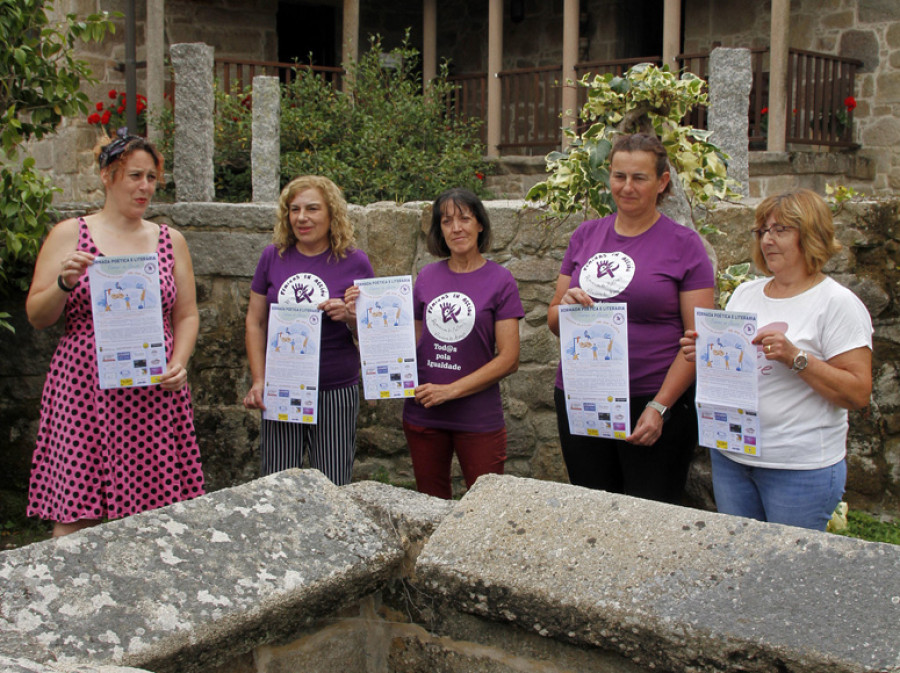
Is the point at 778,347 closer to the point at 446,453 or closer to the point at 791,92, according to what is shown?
the point at 446,453

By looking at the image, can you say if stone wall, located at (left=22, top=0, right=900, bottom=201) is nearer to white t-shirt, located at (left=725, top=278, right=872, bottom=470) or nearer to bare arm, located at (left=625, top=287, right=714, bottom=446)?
bare arm, located at (left=625, top=287, right=714, bottom=446)

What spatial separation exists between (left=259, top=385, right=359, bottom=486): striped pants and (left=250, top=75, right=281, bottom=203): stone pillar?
2160 mm

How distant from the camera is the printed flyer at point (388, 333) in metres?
3.22

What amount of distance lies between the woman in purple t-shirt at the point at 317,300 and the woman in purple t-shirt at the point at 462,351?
267 millimetres

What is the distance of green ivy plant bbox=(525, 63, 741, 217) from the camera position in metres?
3.21

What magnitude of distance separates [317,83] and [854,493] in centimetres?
587

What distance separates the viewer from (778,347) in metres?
2.31

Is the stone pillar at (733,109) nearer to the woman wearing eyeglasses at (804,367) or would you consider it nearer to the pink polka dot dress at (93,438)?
the woman wearing eyeglasses at (804,367)

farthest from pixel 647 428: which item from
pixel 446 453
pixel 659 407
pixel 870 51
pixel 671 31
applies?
pixel 870 51

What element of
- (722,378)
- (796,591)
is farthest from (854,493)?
(796,591)

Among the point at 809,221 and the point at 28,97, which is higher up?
the point at 28,97

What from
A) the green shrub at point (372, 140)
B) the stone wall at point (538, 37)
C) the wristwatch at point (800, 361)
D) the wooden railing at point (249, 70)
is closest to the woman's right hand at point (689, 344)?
the wristwatch at point (800, 361)

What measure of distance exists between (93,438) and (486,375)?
1327 millimetres

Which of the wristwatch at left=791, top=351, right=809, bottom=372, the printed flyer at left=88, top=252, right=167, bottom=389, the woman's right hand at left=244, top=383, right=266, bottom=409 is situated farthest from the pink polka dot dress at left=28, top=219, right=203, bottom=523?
the wristwatch at left=791, top=351, right=809, bottom=372
